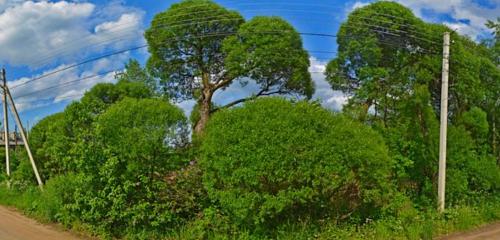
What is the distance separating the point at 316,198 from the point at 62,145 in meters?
7.17

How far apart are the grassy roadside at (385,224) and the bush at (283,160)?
44cm

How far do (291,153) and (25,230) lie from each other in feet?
28.8

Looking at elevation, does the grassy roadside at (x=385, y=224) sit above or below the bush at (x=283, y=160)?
below

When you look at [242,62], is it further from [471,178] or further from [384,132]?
[471,178]

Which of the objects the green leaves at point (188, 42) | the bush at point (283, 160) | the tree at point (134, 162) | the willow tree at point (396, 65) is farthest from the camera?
Answer: the green leaves at point (188, 42)

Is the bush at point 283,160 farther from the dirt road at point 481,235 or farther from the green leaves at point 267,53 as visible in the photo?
the green leaves at point 267,53

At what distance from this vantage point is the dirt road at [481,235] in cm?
1201

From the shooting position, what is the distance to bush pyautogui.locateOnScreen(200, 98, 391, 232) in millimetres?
9875

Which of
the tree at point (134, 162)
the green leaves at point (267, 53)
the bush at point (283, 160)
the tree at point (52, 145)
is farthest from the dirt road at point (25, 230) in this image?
the green leaves at point (267, 53)

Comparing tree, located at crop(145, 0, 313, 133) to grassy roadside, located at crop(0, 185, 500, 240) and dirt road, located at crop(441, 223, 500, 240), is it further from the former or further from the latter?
dirt road, located at crop(441, 223, 500, 240)

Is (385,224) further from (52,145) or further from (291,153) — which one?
(52,145)

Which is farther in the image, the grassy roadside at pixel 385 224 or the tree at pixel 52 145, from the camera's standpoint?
the tree at pixel 52 145

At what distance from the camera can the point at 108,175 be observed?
11.4 metres

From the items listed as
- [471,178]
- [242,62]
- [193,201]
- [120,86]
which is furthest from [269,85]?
[193,201]
